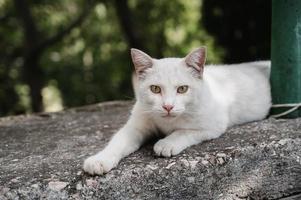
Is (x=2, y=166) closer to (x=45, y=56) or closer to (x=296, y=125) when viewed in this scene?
(x=296, y=125)

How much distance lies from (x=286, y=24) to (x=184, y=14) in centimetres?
496

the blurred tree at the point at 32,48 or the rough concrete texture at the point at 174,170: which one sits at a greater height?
the blurred tree at the point at 32,48

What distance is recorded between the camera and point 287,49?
339 cm

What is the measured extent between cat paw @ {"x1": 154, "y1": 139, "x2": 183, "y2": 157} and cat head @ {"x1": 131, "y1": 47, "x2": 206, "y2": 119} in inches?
6.3

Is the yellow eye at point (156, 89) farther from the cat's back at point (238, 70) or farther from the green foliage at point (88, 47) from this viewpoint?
the green foliage at point (88, 47)

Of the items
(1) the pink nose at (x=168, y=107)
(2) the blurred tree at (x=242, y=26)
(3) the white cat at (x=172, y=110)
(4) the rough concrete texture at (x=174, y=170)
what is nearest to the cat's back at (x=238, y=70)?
(3) the white cat at (x=172, y=110)

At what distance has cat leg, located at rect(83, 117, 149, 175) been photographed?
8.57ft

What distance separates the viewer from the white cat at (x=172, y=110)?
2820mm

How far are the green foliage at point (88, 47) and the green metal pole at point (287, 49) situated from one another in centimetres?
366

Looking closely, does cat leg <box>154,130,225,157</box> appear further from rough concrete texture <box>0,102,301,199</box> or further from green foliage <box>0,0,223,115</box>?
green foliage <box>0,0,223,115</box>

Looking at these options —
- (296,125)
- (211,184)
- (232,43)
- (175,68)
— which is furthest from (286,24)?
(232,43)

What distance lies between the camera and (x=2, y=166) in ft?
9.45

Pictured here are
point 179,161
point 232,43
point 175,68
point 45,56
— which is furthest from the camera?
point 45,56

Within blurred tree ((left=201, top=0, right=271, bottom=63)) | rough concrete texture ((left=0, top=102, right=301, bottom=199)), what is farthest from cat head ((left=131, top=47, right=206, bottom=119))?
blurred tree ((left=201, top=0, right=271, bottom=63))
